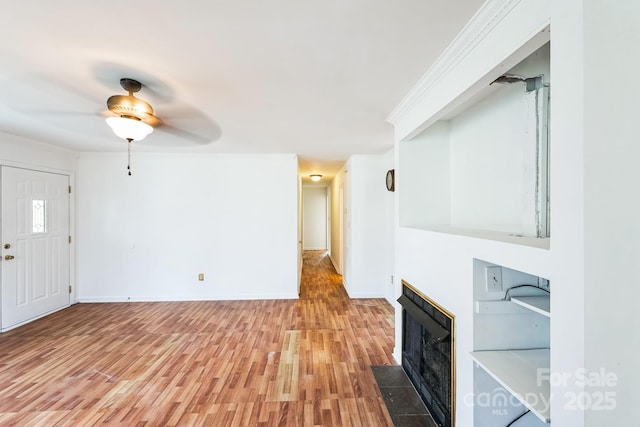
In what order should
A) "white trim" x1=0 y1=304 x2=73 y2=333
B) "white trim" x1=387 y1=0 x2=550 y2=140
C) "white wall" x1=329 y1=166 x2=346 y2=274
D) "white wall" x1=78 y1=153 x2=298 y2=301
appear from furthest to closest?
"white wall" x1=329 y1=166 x2=346 y2=274 → "white wall" x1=78 y1=153 x2=298 y2=301 → "white trim" x1=0 y1=304 x2=73 y2=333 → "white trim" x1=387 y1=0 x2=550 y2=140

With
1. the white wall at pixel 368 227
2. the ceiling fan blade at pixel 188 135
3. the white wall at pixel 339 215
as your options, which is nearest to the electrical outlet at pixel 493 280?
the white wall at pixel 368 227

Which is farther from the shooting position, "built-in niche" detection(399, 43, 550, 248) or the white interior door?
the white interior door

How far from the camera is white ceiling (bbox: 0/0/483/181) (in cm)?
123

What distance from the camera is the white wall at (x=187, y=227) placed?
4.11 meters

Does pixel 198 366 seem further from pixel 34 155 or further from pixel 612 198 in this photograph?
pixel 34 155

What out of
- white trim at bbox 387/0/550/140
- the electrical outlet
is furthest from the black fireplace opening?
white trim at bbox 387/0/550/140

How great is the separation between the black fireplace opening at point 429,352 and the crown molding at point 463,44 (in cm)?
152

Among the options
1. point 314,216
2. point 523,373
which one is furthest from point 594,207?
point 314,216

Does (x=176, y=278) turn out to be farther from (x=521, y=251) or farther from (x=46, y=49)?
(x=521, y=251)

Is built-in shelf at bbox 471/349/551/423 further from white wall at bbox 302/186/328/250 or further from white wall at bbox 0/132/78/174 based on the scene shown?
white wall at bbox 302/186/328/250

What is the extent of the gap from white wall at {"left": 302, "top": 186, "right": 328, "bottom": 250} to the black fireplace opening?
7.08 m

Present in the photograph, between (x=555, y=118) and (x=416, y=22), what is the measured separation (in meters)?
0.83

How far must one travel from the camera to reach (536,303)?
47.8 inches

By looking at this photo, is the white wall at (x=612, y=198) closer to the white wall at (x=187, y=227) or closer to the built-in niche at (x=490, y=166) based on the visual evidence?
the built-in niche at (x=490, y=166)
